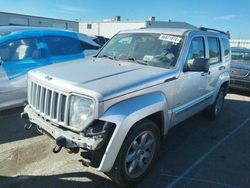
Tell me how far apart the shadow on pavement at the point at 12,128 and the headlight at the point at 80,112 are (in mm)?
2187

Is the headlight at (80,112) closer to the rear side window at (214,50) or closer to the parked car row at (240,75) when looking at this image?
the rear side window at (214,50)

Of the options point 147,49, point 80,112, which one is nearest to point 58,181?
point 80,112

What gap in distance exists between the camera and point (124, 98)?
9.23 feet

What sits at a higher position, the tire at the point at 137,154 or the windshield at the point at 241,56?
the windshield at the point at 241,56

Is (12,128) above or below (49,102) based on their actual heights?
below

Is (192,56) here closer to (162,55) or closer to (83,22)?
(162,55)

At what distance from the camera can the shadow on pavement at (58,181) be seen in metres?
3.19

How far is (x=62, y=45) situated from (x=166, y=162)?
399cm

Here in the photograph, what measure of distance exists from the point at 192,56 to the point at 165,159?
5.64ft

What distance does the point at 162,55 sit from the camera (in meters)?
3.88

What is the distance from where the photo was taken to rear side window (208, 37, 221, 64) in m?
5.01

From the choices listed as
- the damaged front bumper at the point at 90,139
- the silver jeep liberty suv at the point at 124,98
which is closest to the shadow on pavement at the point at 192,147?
the silver jeep liberty suv at the point at 124,98

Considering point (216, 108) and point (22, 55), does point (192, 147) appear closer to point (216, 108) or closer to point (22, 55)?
point (216, 108)

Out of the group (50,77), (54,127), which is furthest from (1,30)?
(54,127)
